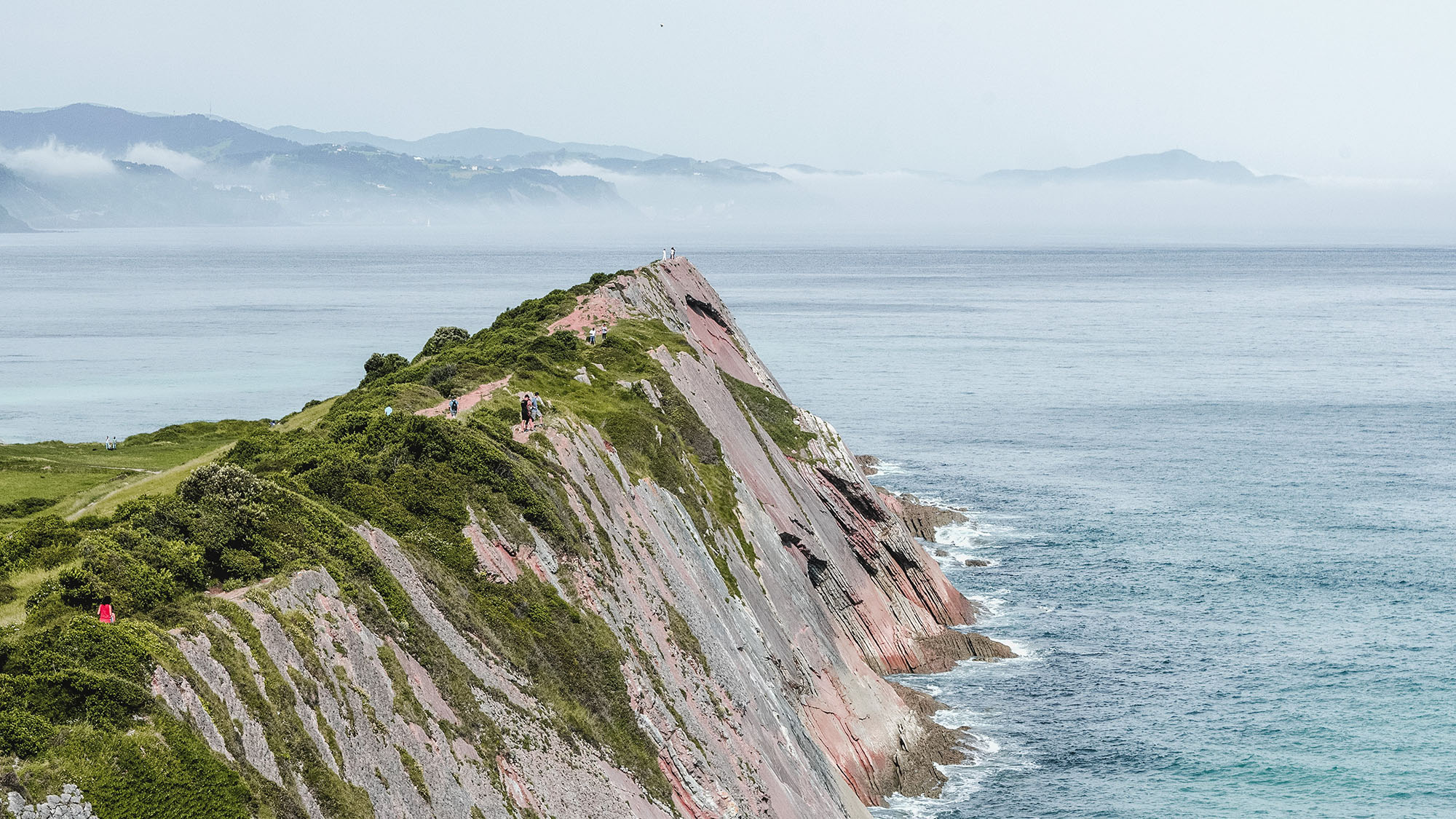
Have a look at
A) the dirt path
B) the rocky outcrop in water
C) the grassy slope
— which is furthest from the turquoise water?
the dirt path

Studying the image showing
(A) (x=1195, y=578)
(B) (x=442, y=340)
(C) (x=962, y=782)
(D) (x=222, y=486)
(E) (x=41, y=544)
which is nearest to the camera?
A: (E) (x=41, y=544)

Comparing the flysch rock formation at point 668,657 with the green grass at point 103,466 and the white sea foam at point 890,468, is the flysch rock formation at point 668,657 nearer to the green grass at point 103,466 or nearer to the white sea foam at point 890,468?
the green grass at point 103,466

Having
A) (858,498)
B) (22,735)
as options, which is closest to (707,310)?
(858,498)

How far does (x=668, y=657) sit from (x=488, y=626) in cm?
826

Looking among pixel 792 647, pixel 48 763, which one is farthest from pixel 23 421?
pixel 48 763

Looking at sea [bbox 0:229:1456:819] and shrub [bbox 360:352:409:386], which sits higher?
shrub [bbox 360:352:409:386]

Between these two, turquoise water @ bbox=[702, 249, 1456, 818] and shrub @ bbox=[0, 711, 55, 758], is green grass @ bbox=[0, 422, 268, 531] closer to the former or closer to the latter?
shrub @ bbox=[0, 711, 55, 758]

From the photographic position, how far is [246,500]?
87.1 feet

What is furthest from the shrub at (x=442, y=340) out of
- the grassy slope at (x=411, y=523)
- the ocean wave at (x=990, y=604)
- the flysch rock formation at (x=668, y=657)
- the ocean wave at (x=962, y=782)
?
the ocean wave at (x=962, y=782)

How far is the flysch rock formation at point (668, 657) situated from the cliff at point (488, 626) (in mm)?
88

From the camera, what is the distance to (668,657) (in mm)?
37469

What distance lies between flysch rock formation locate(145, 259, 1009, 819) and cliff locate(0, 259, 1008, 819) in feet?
0.29

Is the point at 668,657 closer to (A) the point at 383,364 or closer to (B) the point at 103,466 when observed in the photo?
(B) the point at 103,466

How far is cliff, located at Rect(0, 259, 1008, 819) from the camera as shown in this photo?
20125 millimetres
